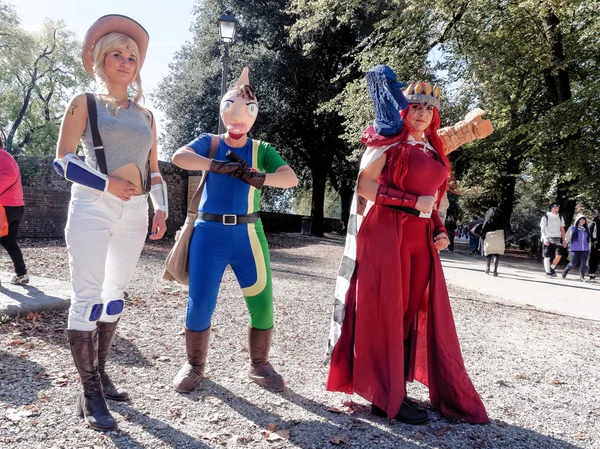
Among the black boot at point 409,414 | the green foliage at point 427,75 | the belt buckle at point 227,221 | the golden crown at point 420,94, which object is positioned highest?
the green foliage at point 427,75

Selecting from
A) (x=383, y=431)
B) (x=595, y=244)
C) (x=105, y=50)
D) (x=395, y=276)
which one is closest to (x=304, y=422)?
(x=383, y=431)

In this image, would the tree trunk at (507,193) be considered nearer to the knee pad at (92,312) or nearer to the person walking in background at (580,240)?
the person walking in background at (580,240)

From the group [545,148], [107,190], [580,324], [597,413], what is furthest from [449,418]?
[545,148]

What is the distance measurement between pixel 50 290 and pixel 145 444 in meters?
3.75

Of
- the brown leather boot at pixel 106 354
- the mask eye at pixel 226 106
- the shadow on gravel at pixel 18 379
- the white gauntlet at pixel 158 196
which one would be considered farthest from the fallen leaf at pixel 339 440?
the mask eye at pixel 226 106

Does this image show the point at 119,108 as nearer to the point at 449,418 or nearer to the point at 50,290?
the point at 449,418

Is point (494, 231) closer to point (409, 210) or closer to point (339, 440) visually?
point (409, 210)

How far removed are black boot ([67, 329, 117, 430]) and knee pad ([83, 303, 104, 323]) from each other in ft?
0.24

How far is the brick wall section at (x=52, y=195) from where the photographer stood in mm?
11836

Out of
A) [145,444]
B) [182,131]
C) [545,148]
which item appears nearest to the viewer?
[145,444]

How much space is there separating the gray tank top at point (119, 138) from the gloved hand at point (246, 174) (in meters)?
0.52

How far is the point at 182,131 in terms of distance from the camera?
869 inches

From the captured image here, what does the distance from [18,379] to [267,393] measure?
1650 millimetres

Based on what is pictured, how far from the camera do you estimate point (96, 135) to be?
2672mm
